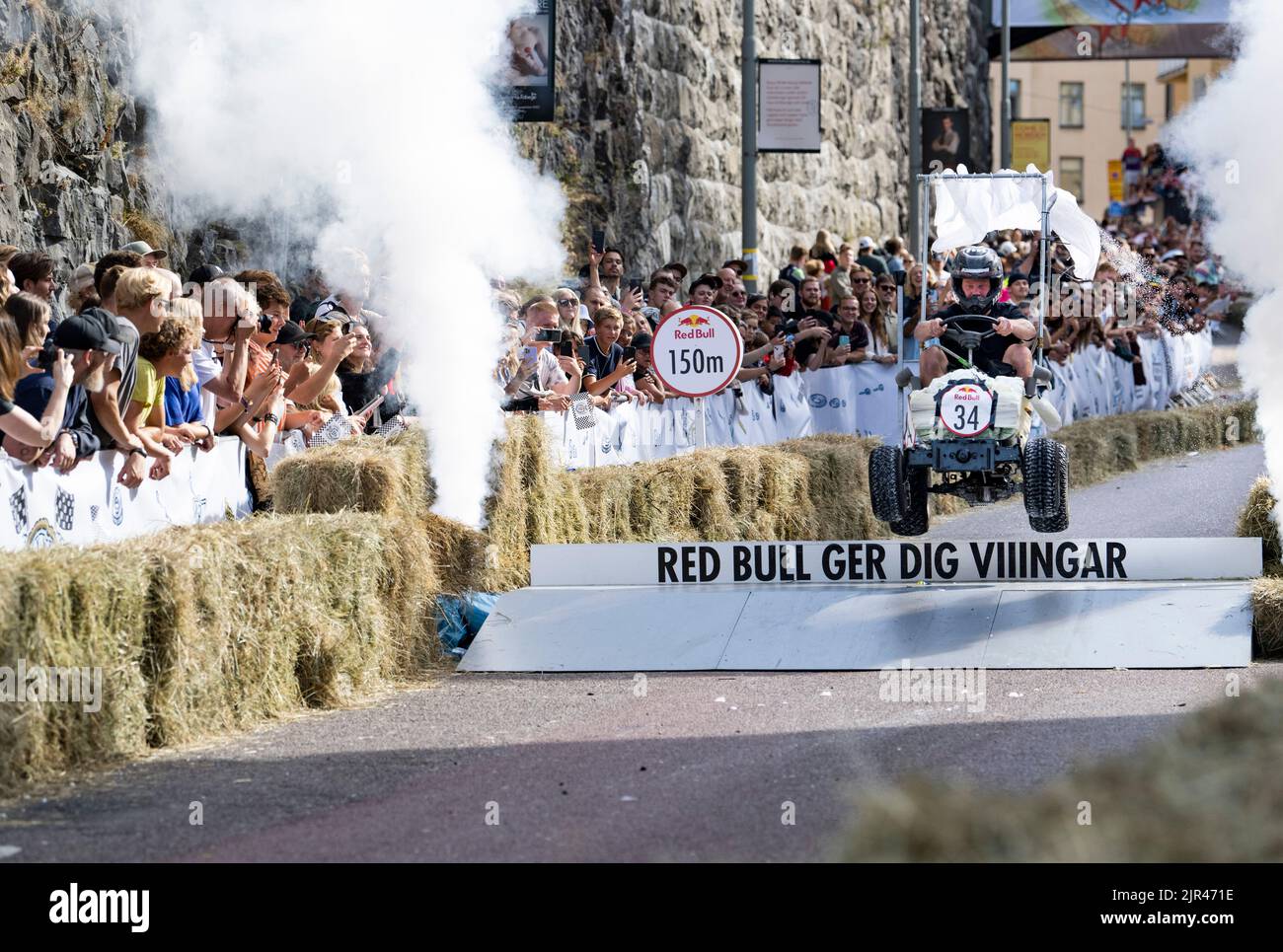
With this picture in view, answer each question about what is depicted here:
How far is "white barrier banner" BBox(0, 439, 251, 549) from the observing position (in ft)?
29.7

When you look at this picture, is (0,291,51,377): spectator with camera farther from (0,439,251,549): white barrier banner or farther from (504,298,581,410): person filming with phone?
(504,298,581,410): person filming with phone

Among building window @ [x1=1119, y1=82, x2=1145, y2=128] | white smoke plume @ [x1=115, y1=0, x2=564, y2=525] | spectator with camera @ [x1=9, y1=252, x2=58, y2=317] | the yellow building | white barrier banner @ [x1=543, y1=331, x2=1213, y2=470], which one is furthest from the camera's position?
building window @ [x1=1119, y1=82, x2=1145, y2=128]

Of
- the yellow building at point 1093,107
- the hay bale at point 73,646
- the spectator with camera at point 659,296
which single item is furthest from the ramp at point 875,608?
the yellow building at point 1093,107

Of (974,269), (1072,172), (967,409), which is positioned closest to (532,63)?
(974,269)

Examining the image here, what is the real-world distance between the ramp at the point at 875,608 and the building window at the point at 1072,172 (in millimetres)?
95020

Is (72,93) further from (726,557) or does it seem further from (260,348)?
(726,557)

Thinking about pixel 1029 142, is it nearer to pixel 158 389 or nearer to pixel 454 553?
pixel 454 553

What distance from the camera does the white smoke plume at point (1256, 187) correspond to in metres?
12.2

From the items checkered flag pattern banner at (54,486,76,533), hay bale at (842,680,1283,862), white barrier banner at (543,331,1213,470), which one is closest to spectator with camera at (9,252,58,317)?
checkered flag pattern banner at (54,486,76,533)

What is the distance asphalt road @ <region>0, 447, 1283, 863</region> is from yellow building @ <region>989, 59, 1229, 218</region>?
96442mm

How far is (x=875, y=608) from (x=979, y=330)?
363 centimetres

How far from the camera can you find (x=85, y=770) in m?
8.01
